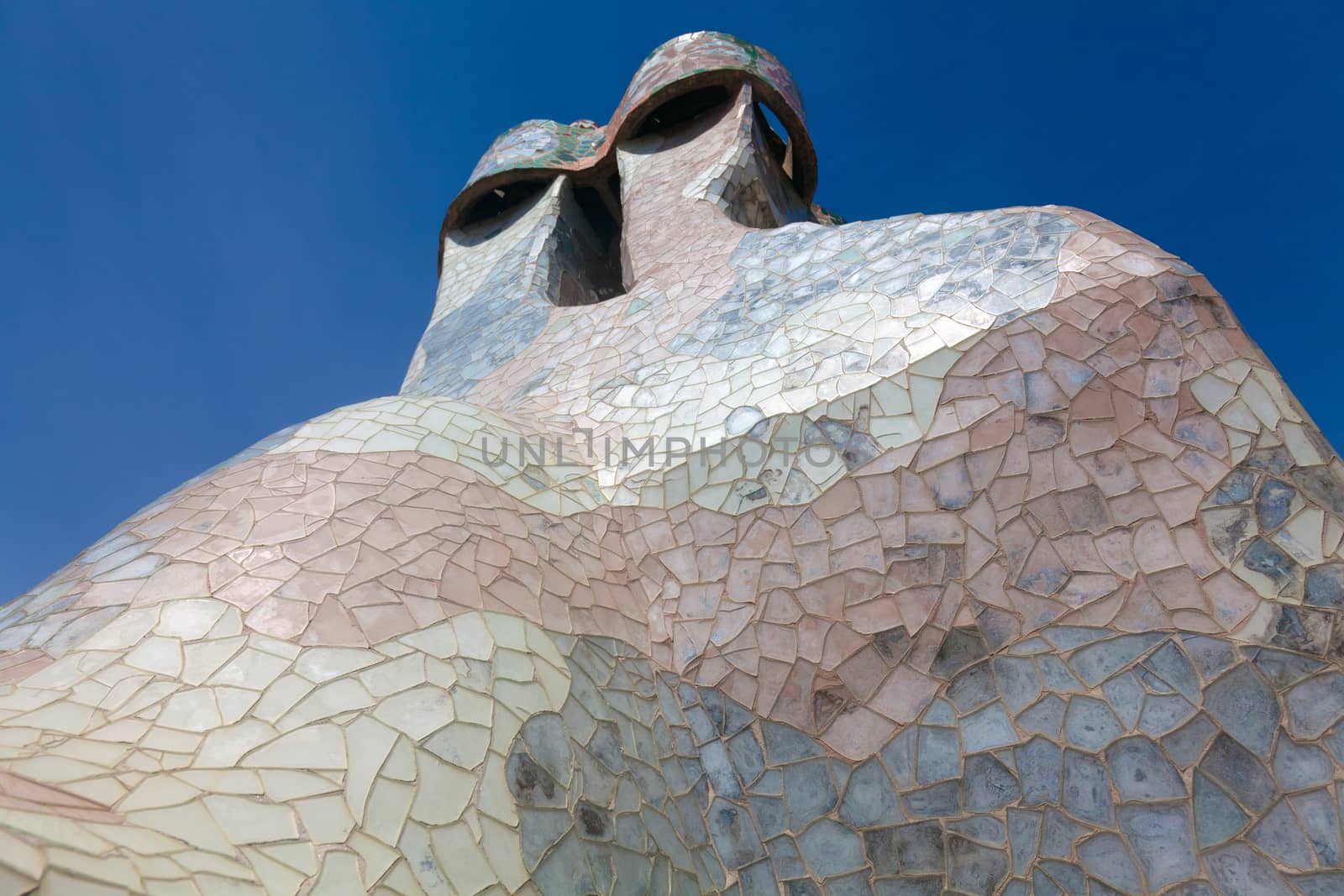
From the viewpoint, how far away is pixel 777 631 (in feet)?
10.4

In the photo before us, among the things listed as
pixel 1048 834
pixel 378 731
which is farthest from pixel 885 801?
pixel 378 731

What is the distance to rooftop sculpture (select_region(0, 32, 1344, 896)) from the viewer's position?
2.15 meters

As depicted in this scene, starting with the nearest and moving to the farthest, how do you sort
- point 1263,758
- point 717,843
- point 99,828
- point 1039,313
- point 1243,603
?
1. point 99,828
2. point 1263,758
3. point 1243,603
4. point 717,843
5. point 1039,313

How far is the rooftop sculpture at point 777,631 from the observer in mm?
2150

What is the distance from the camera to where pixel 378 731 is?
88.7 inches

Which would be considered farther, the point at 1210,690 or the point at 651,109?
the point at 651,109

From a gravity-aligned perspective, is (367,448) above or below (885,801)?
above

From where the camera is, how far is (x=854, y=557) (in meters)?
3.18

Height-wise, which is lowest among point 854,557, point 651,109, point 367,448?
point 854,557

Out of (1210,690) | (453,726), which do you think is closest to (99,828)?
(453,726)

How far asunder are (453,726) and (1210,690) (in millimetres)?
2194

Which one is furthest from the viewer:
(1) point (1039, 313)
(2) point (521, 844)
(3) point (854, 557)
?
(1) point (1039, 313)

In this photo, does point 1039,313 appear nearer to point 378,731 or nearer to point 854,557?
point 854,557

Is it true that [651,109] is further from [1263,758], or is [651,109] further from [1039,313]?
[1263,758]
